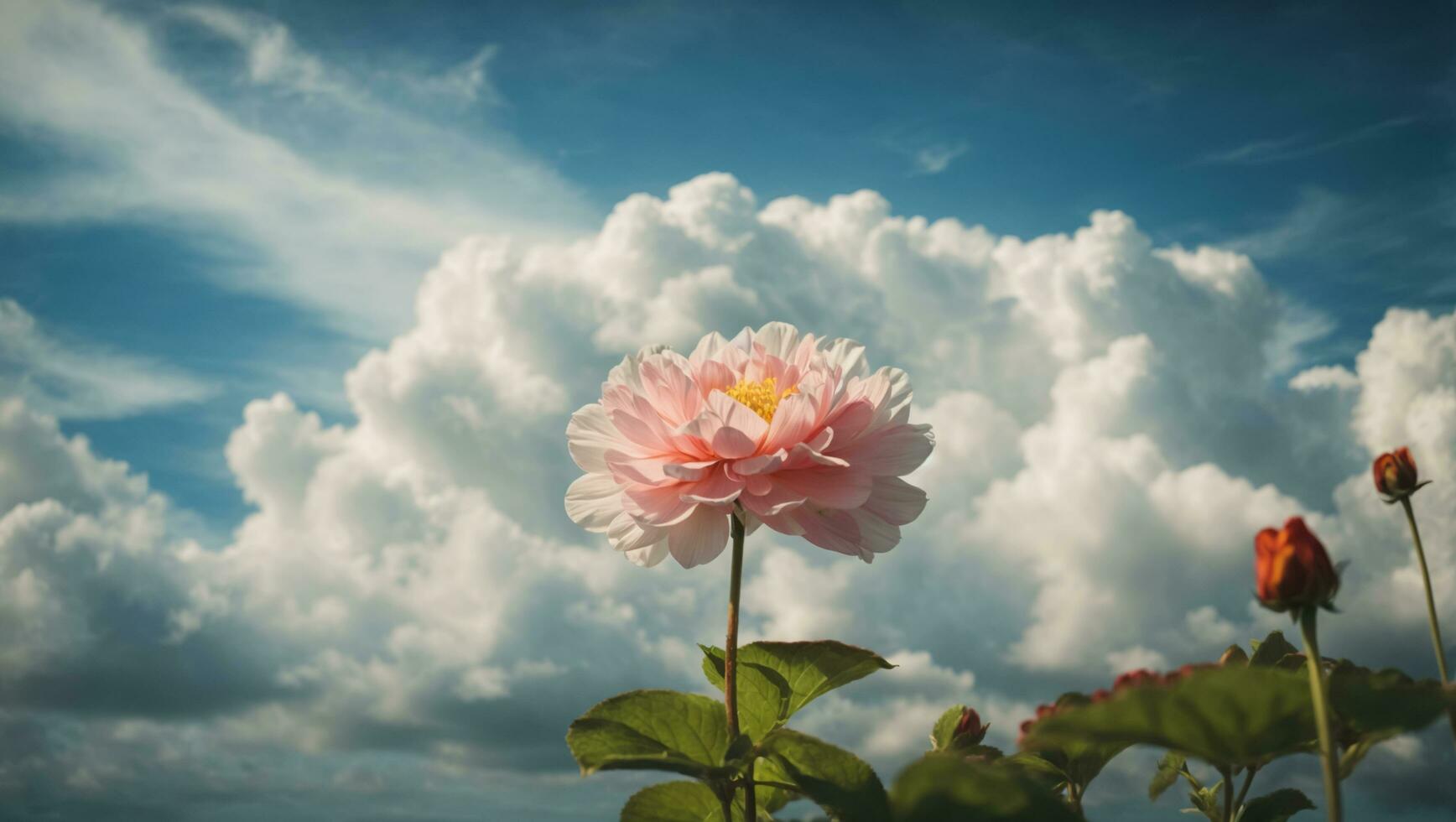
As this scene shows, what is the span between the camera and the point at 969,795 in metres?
1.63

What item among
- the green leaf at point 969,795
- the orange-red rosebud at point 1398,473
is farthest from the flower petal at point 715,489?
the orange-red rosebud at point 1398,473

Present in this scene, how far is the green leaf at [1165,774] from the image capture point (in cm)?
302

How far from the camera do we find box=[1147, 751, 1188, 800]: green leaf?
302 cm

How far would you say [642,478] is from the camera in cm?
299

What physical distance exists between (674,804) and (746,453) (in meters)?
0.96

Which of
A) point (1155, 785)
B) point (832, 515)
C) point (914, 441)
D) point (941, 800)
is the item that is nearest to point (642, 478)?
point (832, 515)

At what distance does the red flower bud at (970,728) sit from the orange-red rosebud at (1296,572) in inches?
50.8

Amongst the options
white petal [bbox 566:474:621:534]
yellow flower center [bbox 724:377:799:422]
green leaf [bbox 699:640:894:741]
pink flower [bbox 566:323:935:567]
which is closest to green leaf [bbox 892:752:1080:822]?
green leaf [bbox 699:640:894:741]

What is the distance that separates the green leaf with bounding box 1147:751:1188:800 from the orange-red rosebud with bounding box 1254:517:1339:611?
4.68ft

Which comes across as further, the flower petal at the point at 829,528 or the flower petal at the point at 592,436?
the flower petal at the point at 592,436

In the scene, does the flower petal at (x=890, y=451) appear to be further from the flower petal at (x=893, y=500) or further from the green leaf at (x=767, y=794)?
the green leaf at (x=767, y=794)

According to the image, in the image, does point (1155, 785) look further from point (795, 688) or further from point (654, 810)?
point (654, 810)

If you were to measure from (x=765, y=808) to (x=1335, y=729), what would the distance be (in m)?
1.58

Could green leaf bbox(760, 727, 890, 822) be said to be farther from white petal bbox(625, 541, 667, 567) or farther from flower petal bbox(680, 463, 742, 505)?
white petal bbox(625, 541, 667, 567)
